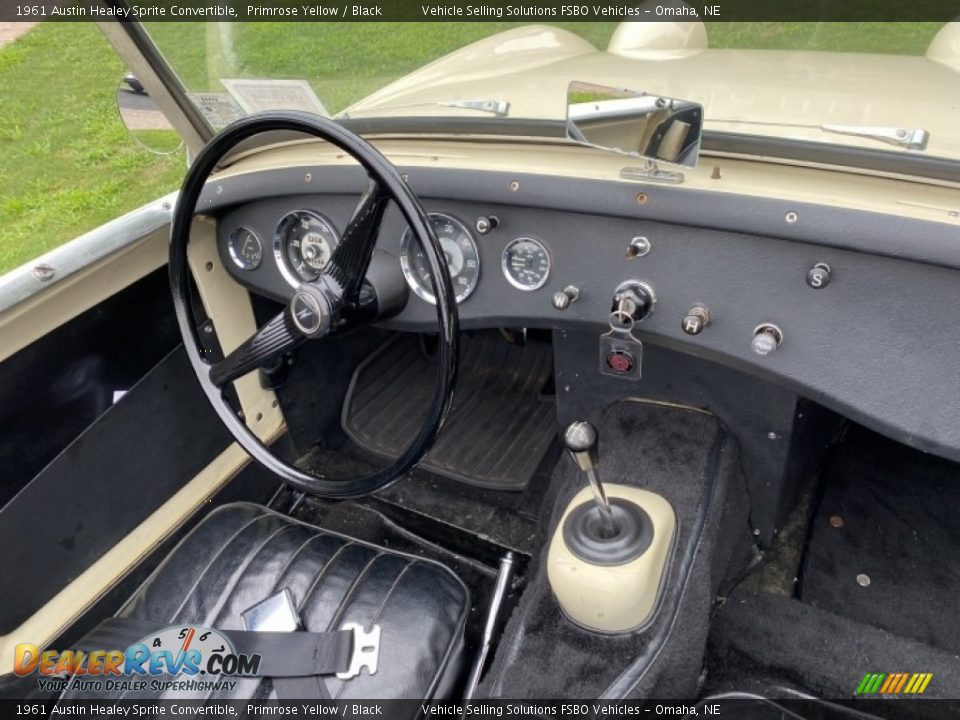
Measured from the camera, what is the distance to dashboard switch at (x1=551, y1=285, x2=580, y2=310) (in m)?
1.34

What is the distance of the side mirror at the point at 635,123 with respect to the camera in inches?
40.3

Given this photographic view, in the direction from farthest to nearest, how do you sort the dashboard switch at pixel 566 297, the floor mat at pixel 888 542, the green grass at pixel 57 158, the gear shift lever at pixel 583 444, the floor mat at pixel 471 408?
the green grass at pixel 57 158
the floor mat at pixel 471 408
the floor mat at pixel 888 542
the dashboard switch at pixel 566 297
the gear shift lever at pixel 583 444

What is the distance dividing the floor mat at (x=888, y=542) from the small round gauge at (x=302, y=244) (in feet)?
4.24

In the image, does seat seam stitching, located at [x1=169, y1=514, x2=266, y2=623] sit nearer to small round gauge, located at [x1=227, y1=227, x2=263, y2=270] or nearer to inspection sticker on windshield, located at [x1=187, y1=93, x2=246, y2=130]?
small round gauge, located at [x1=227, y1=227, x2=263, y2=270]

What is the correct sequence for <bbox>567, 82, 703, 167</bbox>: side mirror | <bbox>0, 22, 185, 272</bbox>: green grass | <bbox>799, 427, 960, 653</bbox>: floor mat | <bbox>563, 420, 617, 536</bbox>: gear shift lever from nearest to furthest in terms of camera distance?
<bbox>567, 82, 703, 167</bbox>: side mirror → <bbox>563, 420, 617, 536</bbox>: gear shift lever → <bbox>799, 427, 960, 653</bbox>: floor mat → <bbox>0, 22, 185, 272</bbox>: green grass

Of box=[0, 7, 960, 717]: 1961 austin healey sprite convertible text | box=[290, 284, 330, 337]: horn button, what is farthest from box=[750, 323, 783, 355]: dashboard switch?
box=[290, 284, 330, 337]: horn button

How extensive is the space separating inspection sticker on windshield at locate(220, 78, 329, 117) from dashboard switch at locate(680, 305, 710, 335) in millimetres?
831

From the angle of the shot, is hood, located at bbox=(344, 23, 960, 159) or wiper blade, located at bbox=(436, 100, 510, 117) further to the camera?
wiper blade, located at bbox=(436, 100, 510, 117)

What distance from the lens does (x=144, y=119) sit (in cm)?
163

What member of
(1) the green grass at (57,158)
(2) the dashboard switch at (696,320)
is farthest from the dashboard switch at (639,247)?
(1) the green grass at (57,158)

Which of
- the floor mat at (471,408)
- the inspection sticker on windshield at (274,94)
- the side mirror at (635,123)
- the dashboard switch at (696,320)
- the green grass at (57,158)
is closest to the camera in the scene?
the side mirror at (635,123)

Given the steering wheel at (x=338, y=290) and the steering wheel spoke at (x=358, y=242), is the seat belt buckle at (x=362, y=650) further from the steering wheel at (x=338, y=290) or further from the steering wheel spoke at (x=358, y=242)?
the steering wheel spoke at (x=358, y=242)

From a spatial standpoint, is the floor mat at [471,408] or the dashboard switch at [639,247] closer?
the dashboard switch at [639,247]

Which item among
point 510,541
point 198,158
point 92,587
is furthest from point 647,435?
point 92,587
